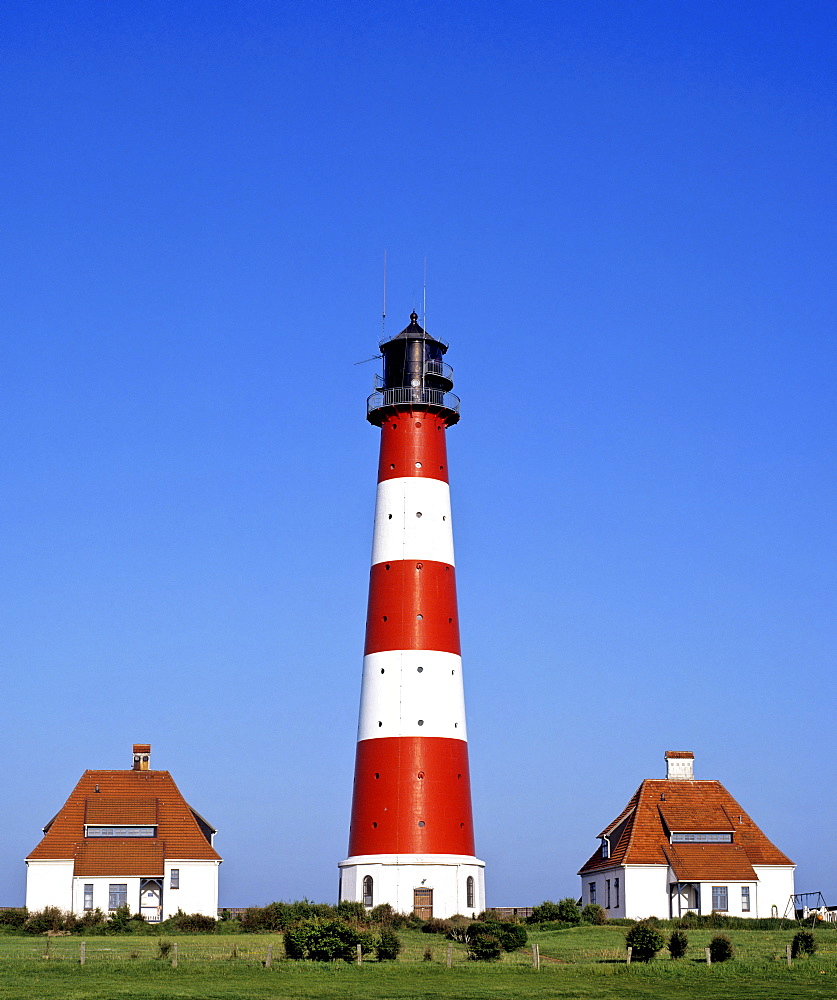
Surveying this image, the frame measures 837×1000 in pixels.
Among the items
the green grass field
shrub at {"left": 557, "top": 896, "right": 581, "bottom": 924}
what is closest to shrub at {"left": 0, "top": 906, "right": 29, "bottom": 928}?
the green grass field

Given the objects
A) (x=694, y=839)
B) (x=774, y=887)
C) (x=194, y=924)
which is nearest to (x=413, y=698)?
(x=194, y=924)

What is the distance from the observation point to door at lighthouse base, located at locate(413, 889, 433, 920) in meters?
56.1

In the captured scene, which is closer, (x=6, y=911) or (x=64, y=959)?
(x=64, y=959)

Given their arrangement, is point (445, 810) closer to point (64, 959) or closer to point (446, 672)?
point (446, 672)

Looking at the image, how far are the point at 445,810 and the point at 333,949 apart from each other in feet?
47.5

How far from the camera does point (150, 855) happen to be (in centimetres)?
6303

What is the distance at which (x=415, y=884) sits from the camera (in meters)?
56.2

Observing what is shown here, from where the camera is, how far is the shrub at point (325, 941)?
43281 millimetres

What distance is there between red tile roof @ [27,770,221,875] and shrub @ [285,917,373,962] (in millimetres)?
20144

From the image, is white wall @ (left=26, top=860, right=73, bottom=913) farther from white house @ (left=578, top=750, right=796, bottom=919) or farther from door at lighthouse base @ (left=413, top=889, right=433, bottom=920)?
white house @ (left=578, top=750, right=796, bottom=919)

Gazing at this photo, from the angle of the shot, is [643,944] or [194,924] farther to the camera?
[194,924]

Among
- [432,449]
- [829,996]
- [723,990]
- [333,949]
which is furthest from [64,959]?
[432,449]

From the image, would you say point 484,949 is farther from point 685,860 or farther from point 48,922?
point 685,860

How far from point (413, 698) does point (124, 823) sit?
15.9m
